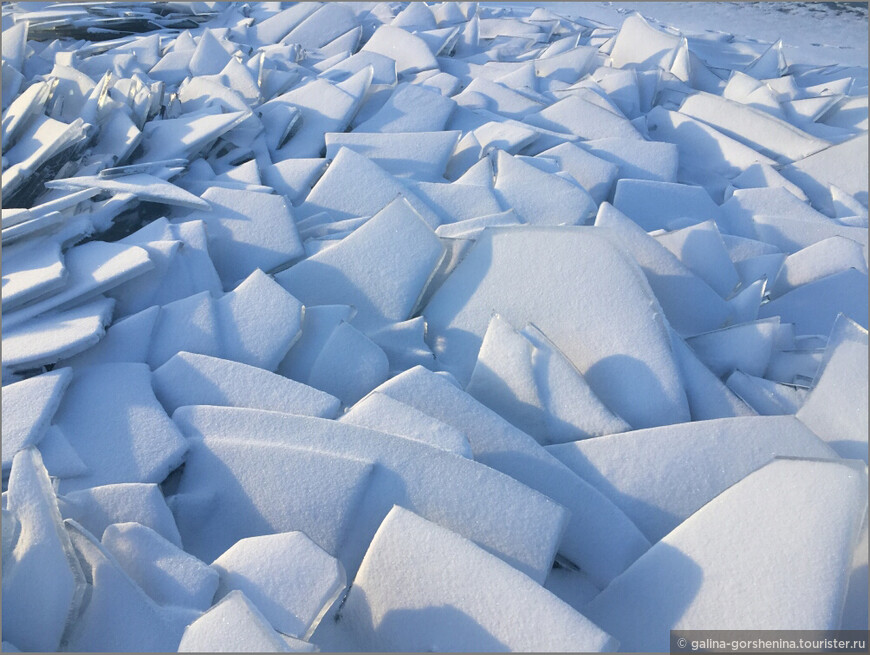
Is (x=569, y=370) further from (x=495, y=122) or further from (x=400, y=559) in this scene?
(x=495, y=122)

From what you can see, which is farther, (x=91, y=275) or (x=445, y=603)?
(x=91, y=275)

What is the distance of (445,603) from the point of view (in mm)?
785

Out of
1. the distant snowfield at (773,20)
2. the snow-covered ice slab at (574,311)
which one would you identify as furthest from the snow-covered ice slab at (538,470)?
the distant snowfield at (773,20)

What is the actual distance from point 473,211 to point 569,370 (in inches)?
22.3

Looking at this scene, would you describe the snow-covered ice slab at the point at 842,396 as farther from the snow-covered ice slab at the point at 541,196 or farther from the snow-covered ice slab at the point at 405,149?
the snow-covered ice slab at the point at 405,149

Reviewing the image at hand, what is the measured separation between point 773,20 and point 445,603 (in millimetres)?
3772

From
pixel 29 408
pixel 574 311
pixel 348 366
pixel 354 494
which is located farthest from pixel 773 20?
pixel 29 408

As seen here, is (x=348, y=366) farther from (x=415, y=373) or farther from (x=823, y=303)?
(x=823, y=303)

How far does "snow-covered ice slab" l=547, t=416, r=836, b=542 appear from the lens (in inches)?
37.9

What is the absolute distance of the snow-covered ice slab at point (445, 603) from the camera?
0.75 meters

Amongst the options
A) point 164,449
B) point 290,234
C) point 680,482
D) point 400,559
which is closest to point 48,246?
Answer: point 290,234

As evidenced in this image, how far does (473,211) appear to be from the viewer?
1558 millimetres

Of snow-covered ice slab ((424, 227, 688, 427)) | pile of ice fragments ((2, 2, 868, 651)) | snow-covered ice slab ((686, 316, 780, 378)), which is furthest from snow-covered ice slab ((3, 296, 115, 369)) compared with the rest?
snow-covered ice slab ((686, 316, 780, 378))

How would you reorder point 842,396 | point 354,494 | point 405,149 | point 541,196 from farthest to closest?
1. point 405,149
2. point 541,196
3. point 842,396
4. point 354,494
